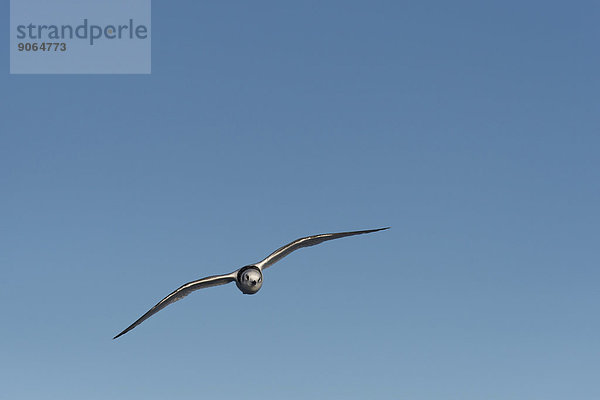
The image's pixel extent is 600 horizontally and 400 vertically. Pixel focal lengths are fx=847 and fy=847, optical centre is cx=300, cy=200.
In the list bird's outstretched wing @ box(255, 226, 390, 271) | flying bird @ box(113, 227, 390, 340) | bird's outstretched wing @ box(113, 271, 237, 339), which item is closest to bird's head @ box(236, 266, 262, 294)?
flying bird @ box(113, 227, 390, 340)

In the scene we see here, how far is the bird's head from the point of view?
88.1 metres

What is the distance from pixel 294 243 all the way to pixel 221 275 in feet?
30.8

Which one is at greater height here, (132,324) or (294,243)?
(294,243)

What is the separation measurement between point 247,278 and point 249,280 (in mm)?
346

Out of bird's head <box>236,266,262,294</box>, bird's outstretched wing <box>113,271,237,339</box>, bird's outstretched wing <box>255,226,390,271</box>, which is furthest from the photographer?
bird's outstretched wing <box>255,226,390,271</box>

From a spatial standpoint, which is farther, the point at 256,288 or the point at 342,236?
the point at 342,236

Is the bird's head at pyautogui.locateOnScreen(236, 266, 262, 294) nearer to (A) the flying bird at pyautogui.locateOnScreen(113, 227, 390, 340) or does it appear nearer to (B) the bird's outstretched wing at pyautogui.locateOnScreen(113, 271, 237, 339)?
(A) the flying bird at pyautogui.locateOnScreen(113, 227, 390, 340)

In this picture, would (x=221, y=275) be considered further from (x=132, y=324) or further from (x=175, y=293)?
(x=132, y=324)

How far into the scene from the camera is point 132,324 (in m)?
97.6

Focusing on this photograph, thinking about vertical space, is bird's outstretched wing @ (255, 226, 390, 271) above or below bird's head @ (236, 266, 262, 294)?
above

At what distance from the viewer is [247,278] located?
290ft

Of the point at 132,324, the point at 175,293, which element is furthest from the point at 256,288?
the point at 132,324

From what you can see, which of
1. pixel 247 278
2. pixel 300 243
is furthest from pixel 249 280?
pixel 300 243

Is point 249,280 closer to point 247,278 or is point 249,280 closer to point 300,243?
point 247,278
